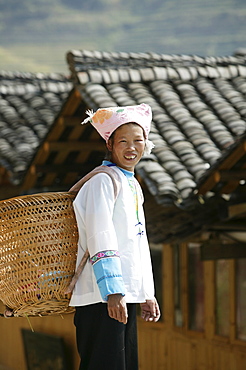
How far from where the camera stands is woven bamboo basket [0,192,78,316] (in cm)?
321

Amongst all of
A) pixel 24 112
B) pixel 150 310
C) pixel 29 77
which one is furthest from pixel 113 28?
pixel 150 310

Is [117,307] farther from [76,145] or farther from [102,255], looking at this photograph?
[76,145]

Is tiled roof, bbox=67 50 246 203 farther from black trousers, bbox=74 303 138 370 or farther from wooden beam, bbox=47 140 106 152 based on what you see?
black trousers, bbox=74 303 138 370

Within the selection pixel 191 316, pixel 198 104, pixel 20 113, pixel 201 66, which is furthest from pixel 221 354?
pixel 20 113

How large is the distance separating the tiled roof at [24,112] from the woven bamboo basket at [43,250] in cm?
475

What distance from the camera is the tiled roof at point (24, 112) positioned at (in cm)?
856

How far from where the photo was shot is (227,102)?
777 centimetres

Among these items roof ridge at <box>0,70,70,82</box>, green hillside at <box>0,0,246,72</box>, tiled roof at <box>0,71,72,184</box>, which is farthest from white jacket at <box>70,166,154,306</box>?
green hillside at <box>0,0,246,72</box>

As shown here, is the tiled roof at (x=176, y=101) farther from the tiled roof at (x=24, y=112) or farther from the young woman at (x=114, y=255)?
the young woman at (x=114, y=255)

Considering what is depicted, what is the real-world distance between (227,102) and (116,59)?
173 cm

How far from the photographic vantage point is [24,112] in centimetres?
1045

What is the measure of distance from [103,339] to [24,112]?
7.60 m

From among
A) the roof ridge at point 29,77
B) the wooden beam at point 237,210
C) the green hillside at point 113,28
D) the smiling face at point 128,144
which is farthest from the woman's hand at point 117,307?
the green hillside at point 113,28

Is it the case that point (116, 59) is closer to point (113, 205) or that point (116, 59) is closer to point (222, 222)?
point (222, 222)
